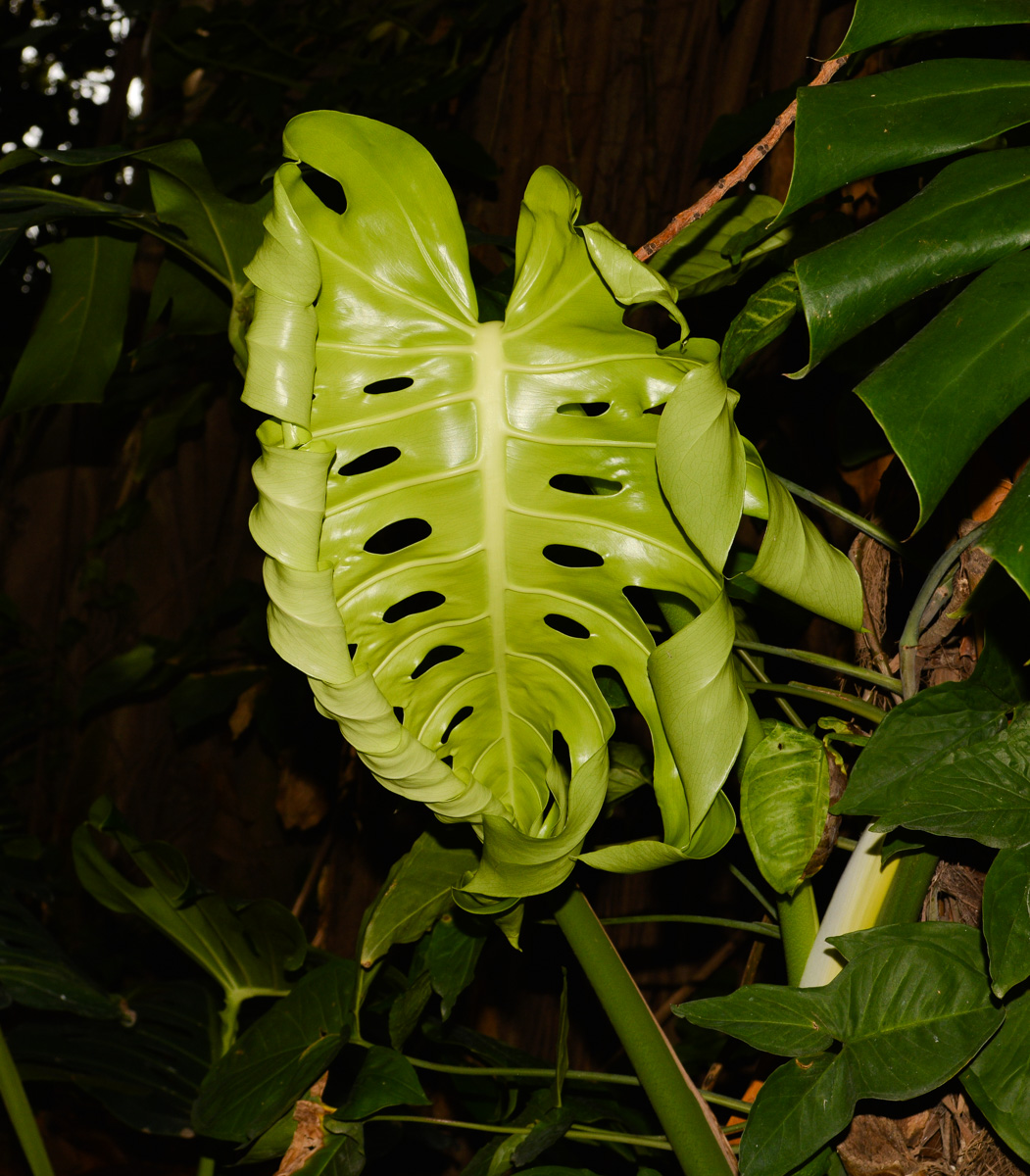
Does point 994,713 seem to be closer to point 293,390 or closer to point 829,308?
point 829,308

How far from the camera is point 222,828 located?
5.95 feet

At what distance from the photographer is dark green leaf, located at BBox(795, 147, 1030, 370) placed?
35cm

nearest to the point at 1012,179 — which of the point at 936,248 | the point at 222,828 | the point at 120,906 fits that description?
the point at 936,248

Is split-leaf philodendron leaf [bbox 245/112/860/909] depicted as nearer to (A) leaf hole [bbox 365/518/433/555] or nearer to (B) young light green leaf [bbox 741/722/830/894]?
(B) young light green leaf [bbox 741/722/830/894]

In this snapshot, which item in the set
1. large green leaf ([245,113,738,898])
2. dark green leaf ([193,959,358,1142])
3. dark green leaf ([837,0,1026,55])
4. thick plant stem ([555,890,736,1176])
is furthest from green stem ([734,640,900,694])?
dark green leaf ([193,959,358,1142])

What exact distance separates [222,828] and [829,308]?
1.71m

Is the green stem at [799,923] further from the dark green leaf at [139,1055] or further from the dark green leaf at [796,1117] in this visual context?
the dark green leaf at [139,1055]

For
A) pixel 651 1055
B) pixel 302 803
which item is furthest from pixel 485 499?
pixel 302 803

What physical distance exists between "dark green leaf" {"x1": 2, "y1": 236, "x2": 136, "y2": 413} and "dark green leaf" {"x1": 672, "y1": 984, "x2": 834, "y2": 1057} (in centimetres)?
65

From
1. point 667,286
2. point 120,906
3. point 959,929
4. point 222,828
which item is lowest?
point 222,828

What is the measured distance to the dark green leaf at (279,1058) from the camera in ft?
2.21

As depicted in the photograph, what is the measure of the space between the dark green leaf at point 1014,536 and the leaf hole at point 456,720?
338 mm

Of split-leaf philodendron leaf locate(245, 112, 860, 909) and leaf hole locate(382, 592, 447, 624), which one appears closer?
split-leaf philodendron leaf locate(245, 112, 860, 909)

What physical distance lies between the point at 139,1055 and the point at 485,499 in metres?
0.91
